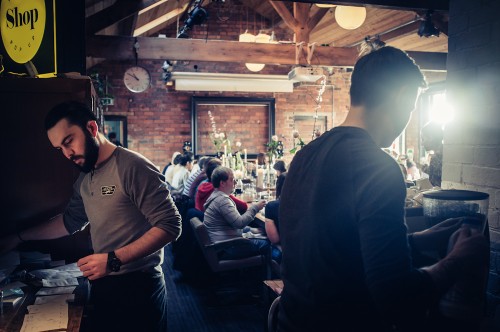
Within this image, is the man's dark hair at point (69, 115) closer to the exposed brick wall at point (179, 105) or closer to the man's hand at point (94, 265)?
the man's hand at point (94, 265)

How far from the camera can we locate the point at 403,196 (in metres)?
0.90

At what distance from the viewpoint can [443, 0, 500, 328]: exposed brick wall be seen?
1.81m

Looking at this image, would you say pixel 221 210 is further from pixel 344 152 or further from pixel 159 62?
pixel 159 62

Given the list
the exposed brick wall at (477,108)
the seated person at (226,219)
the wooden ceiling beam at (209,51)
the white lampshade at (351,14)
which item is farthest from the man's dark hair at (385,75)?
the wooden ceiling beam at (209,51)

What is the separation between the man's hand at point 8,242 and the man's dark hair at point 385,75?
1.68m

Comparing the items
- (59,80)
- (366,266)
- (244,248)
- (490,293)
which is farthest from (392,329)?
(244,248)

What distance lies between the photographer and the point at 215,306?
3896 mm

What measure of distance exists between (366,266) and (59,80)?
1821 mm

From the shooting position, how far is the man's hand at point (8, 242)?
6.31ft

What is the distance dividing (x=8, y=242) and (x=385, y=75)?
5.77ft

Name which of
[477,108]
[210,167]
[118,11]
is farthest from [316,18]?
[477,108]

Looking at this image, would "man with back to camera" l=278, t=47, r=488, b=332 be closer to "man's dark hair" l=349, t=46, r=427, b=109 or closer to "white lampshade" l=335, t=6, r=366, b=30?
"man's dark hair" l=349, t=46, r=427, b=109

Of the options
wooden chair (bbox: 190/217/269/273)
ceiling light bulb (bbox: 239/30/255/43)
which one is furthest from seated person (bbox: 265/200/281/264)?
ceiling light bulb (bbox: 239/30/255/43)

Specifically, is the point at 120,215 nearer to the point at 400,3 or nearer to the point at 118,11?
the point at 400,3
